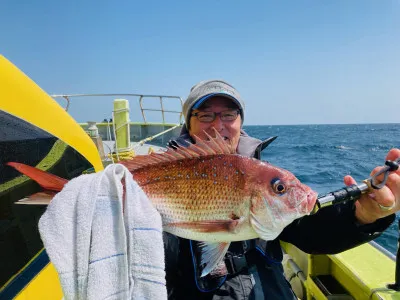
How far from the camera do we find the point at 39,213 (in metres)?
1.76

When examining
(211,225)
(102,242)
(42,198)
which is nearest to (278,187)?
(211,225)

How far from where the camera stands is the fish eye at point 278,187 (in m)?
1.62

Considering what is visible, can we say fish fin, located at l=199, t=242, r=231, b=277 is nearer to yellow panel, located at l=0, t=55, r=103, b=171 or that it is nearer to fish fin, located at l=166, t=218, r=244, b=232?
fish fin, located at l=166, t=218, r=244, b=232

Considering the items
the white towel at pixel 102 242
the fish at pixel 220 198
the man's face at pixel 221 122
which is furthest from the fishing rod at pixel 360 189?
the white towel at pixel 102 242

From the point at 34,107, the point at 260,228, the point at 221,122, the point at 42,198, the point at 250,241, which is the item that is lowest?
the point at 250,241

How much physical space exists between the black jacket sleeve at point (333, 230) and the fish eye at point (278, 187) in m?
0.72

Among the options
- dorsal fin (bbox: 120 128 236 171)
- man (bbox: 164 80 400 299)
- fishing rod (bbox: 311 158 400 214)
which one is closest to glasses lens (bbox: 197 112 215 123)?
man (bbox: 164 80 400 299)

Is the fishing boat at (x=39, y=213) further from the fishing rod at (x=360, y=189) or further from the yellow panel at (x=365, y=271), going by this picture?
the fishing rod at (x=360, y=189)

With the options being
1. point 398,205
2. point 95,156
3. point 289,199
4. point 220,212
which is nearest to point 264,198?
point 289,199

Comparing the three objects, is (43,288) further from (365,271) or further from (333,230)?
(365,271)

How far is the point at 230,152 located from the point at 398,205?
1091mm

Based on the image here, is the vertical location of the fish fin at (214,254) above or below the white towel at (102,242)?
below

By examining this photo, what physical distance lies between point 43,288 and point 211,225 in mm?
1072

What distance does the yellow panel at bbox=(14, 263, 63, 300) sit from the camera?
5.02 feet
